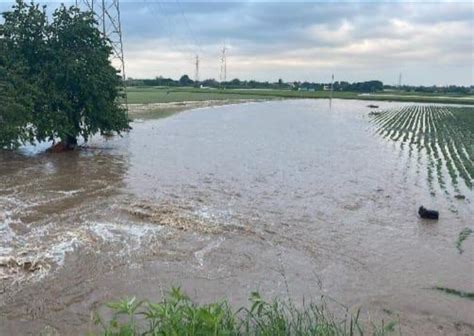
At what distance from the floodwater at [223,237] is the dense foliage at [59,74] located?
185cm

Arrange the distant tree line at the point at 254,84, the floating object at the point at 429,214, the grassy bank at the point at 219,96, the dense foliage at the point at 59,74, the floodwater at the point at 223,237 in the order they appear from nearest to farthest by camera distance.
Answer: the floodwater at the point at 223,237, the floating object at the point at 429,214, the dense foliage at the point at 59,74, the grassy bank at the point at 219,96, the distant tree line at the point at 254,84

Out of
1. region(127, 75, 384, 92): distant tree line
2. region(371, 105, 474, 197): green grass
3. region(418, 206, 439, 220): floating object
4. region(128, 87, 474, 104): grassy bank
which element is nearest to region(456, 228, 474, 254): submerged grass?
region(418, 206, 439, 220): floating object

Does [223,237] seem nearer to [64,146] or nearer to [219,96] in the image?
[64,146]

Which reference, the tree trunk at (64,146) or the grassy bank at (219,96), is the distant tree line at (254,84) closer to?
the grassy bank at (219,96)

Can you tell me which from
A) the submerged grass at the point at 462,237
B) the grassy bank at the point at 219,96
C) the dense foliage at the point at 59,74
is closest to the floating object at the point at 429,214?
the submerged grass at the point at 462,237

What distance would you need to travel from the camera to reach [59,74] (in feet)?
72.8

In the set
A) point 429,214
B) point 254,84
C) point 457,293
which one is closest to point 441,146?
point 429,214

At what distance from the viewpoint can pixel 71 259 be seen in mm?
9664

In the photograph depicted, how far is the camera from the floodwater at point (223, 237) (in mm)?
8281

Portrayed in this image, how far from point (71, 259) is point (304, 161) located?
51.3ft

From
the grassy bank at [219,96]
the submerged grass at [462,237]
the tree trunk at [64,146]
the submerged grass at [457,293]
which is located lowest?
the grassy bank at [219,96]

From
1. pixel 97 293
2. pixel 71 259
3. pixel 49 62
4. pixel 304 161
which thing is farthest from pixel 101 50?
pixel 97 293

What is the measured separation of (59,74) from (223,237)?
563 inches

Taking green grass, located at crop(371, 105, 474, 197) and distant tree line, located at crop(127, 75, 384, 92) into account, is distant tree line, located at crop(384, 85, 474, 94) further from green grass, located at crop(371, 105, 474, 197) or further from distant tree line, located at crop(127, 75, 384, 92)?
green grass, located at crop(371, 105, 474, 197)
